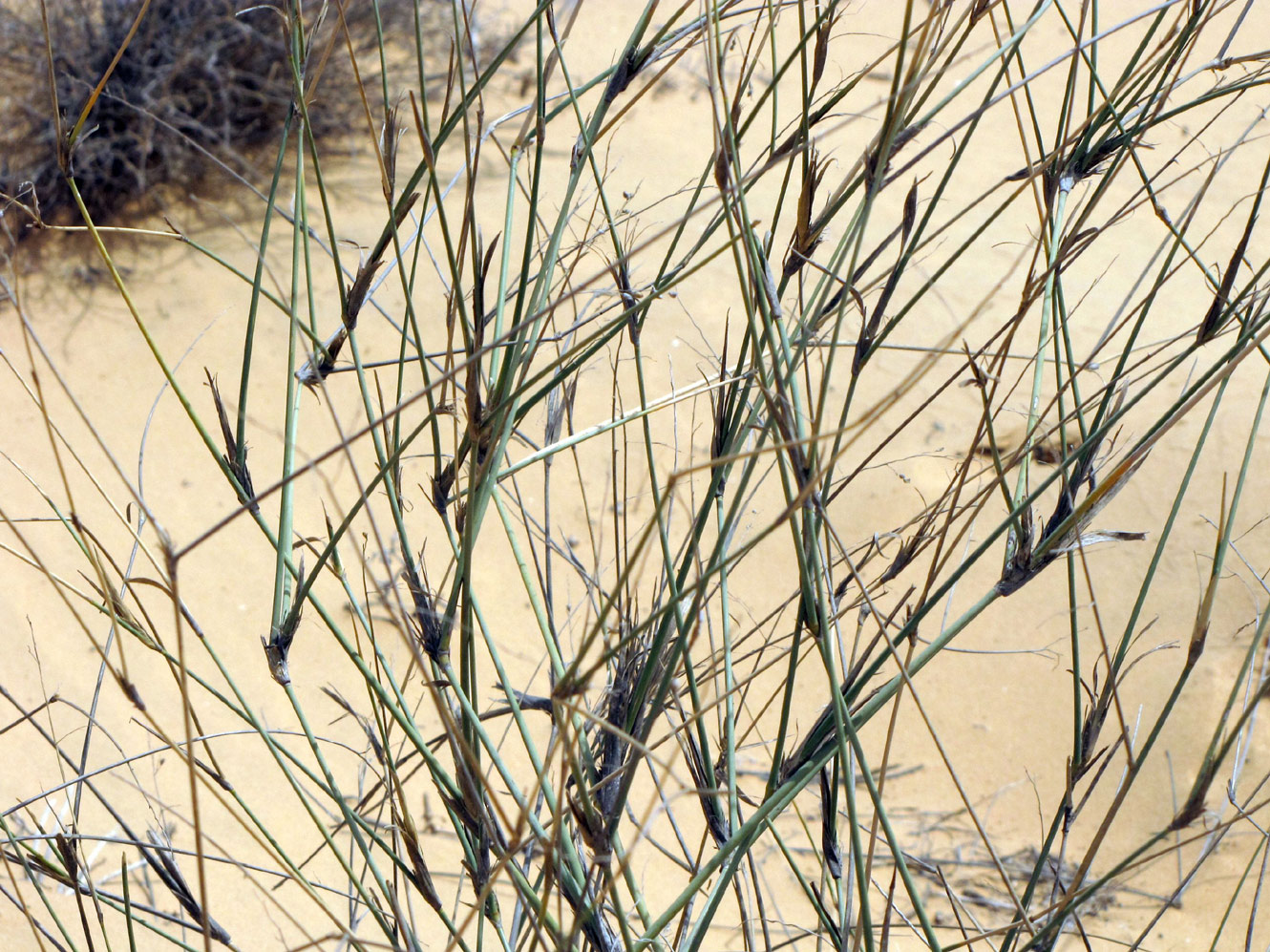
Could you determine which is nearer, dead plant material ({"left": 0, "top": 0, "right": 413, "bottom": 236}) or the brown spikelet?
the brown spikelet

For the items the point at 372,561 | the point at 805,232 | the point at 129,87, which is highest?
the point at 129,87

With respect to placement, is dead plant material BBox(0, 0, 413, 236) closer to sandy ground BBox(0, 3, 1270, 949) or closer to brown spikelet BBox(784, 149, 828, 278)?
sandy ground BBox(0, 3, 1270, 949)

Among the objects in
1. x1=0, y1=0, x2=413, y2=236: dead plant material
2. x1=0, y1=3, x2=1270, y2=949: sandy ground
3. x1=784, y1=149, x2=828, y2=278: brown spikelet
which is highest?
x1=0, y1=0, x2=413, y2=236: dead plant material

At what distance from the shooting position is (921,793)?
166cm

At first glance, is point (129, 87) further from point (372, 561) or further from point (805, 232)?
point (805, 232)

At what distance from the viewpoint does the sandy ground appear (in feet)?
4.88

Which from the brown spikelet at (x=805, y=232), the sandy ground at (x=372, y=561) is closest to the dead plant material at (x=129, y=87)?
the sandy ground at (x=372, y=561)

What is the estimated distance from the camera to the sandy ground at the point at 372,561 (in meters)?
1.49

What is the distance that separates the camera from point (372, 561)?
1.59 m

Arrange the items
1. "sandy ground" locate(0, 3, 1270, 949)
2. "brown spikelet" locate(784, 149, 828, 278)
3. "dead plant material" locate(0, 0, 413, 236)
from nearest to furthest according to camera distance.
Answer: "brown spikelet" locate(784, 149, 828, 278) → "sandy ground" locate(0, 3, 1270, 949) → "dead plant material" locate(0, 0, 413, 236)

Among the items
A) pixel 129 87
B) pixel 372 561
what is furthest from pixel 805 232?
pixel 129 87

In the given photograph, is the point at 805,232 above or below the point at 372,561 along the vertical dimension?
below

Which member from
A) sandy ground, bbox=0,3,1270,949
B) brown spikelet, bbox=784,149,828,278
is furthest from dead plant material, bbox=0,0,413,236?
brown spikelet, bbox=784,149,828,278

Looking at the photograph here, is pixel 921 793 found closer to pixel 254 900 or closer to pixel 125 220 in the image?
pixel 254 900
